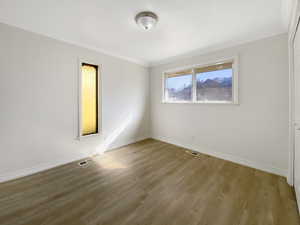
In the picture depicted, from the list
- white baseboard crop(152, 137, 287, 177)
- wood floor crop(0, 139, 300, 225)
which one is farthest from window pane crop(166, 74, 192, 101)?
wood floor crop(0, 139, 300, 225)

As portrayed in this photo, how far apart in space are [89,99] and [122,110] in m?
0.92

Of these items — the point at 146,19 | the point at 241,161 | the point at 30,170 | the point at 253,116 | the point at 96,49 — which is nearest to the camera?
the point at 146,19

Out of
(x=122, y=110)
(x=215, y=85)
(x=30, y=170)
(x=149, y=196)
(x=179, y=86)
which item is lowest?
(x=149, y=196)

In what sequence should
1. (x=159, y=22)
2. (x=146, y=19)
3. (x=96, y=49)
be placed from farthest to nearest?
(x=96, y=49) → (x=159, y=22) → (x=146, y=19)

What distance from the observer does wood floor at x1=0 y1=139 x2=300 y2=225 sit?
1396mm

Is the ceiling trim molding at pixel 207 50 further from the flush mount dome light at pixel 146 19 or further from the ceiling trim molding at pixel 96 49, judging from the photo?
the flush mount dome light at pixel 146 19

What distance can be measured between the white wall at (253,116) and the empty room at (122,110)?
2cm

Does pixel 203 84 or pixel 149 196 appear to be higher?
pixel 203 84

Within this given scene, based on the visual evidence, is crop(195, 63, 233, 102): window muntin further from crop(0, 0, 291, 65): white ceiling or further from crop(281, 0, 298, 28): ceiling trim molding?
crop(281, 0, 298, 28): ceiling trim molding

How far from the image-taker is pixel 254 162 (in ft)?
8.10

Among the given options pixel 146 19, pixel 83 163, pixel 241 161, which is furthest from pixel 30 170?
pixel 241 161

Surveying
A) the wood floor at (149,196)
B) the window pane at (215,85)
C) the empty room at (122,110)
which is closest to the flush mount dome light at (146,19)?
the empty room at (122,110)

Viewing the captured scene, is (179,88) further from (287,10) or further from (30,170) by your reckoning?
(30,170)

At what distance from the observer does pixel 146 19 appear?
6.07 feet
